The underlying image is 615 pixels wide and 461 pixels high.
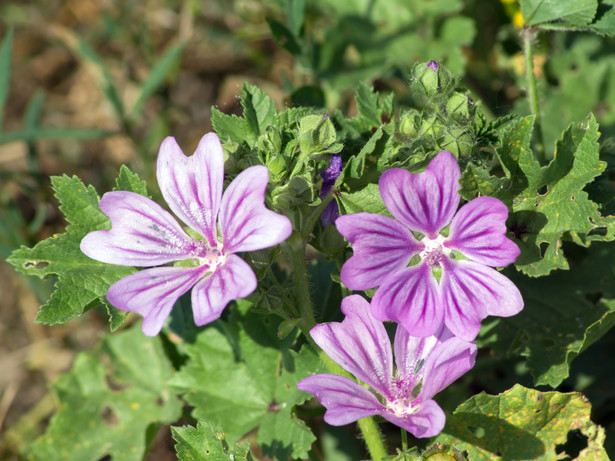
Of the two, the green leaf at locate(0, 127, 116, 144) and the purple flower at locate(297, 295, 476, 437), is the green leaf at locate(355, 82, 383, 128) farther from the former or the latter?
the green leaf at locate(0, 127, 116, 144)

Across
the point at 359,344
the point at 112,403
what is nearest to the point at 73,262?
the point at 359,344

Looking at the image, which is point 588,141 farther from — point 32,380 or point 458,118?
point 32,380

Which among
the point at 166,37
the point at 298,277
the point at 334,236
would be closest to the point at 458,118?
the point at 334,236

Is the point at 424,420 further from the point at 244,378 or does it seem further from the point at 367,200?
the point at 244,378

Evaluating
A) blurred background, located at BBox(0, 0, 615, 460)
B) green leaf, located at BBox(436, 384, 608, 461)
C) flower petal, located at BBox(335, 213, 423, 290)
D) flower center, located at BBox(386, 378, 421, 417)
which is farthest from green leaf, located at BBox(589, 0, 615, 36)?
flower center, located at BBox(386, 378, 421, 417)

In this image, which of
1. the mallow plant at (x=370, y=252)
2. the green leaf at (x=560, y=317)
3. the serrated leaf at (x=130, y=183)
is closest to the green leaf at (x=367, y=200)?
the mallow plant at (x=370, y=252)

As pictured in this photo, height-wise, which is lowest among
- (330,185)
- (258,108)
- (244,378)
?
(244,378)
